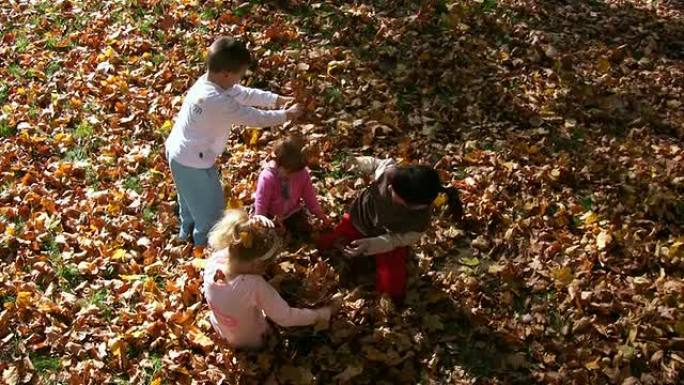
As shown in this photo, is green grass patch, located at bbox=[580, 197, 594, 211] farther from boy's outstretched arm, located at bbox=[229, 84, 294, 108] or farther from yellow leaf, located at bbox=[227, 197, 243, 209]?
yellow leaf, located at bbox=[227, 197, 243, 209]

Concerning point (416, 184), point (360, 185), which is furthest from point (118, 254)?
point (416, 184)

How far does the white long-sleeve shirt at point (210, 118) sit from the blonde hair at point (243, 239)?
3.02 feet

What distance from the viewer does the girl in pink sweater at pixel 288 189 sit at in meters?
4.09

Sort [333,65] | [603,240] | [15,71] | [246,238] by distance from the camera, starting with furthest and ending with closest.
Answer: [15,71]
[333,65]
[603,240]
[246,238]

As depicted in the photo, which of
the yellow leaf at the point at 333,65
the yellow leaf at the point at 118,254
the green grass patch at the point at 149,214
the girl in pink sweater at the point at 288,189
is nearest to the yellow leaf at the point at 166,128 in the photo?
the green grass patch at the point at 149,214

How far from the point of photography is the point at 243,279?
342 centimetres

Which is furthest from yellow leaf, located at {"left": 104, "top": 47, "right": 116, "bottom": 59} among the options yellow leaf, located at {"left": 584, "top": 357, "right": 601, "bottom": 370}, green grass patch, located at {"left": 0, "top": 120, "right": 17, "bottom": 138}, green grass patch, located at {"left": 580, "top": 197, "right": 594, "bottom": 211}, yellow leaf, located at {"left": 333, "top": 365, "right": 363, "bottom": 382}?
yellow leaf, located at {"left": 584, "top": 357, "right": 601, "bottom": 370}

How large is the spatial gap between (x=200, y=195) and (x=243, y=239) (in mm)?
1219

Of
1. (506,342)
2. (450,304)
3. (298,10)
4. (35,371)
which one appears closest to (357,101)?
(298,10)

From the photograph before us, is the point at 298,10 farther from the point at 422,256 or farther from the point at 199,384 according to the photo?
the point at 199,384

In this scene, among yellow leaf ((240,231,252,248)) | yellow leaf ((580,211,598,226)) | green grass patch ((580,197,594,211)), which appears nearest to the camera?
yellow leaf ((240,231,252,248))

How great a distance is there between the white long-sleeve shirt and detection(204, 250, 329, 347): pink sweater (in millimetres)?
952

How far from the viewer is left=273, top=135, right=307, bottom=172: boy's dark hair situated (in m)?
4.06

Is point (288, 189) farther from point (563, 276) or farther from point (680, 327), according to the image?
point (680, 327)
